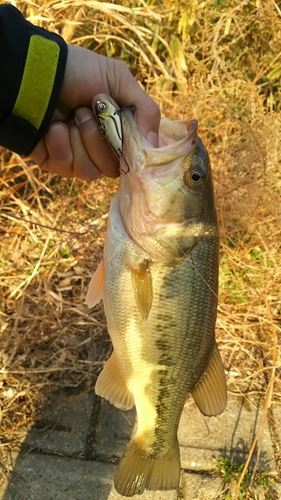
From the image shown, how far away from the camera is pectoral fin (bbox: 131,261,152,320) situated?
1599 mm

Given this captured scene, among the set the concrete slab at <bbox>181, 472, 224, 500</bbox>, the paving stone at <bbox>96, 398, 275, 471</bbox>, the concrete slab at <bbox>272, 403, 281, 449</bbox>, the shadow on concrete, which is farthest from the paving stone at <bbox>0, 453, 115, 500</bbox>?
the concrete slab at <bbox>272, 403, 281, 449</bbox>

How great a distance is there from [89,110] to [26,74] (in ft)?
0.90

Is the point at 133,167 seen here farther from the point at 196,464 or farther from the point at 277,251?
the point at 277,251

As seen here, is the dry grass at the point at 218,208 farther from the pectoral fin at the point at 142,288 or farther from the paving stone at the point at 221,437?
the pectoral fin at the point at 142,288

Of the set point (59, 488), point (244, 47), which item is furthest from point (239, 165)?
point (59, 488)

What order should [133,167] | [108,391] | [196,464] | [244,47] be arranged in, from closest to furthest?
1. [133,167]
2. [108,391]
3. [196,464]
4. [244,47]

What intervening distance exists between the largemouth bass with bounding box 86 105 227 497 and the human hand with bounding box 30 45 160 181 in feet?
0.40

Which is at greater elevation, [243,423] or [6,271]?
[6,271]

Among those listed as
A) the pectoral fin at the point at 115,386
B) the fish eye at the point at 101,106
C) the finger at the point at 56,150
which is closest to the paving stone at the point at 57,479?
the pectoral fin at the point at 115,386

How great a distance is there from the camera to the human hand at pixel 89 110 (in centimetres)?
164

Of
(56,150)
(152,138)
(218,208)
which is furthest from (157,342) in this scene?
(218,208)

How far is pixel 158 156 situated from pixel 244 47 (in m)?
2.90

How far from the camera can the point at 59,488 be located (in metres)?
2.23

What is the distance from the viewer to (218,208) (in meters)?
3.19
